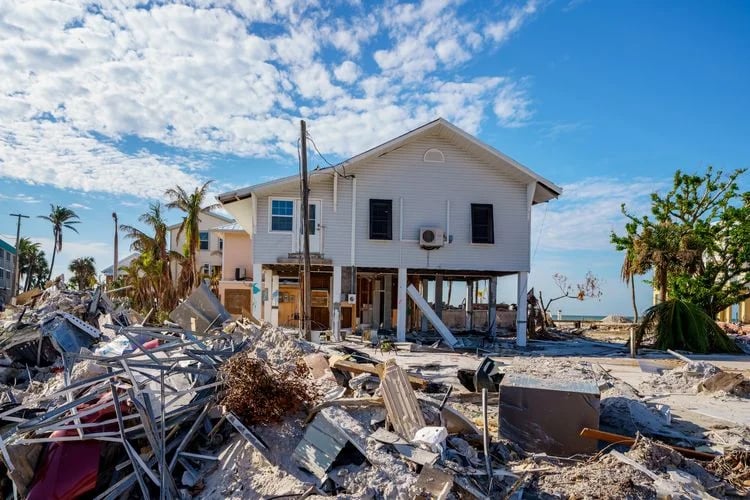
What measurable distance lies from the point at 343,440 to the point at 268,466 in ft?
2.83

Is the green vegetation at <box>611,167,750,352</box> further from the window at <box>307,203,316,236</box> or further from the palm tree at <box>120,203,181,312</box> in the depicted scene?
the palm tree at <box>120,203,181,312</box>

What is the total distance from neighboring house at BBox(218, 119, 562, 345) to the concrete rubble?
10.2 metres

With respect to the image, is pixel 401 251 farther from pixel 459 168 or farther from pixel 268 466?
pixel 268 466

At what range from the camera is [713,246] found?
2136 centimetres

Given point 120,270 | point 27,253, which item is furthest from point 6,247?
point 120,270

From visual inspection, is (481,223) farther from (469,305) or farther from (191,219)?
(191,219)

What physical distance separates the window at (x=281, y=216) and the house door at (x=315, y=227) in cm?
68

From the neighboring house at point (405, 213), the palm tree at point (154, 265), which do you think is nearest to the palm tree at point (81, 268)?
the palm tree at point (154, 265)

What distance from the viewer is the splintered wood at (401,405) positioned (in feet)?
20.0

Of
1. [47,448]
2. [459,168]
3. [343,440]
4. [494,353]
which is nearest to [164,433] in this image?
[47,448]

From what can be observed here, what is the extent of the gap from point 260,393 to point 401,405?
170cm

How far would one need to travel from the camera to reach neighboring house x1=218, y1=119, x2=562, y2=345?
18.2 metres

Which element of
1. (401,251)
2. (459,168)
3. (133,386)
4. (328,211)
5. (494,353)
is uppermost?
(459,168)

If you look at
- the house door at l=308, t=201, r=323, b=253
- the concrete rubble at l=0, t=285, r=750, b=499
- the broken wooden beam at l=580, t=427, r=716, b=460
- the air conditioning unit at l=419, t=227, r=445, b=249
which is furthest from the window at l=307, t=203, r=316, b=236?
the broken wooden beam at l=580, t=427, r=716, b=460
